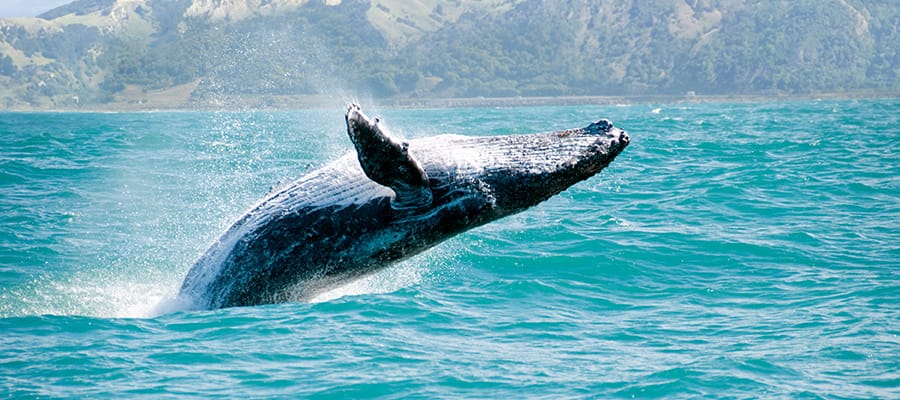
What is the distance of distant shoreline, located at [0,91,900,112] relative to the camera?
168 m

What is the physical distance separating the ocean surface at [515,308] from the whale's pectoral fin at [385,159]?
1.59m

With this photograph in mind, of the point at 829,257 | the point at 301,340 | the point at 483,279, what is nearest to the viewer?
the point at 301,340

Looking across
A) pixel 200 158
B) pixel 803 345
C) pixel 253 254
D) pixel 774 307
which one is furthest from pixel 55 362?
pixel 200 158

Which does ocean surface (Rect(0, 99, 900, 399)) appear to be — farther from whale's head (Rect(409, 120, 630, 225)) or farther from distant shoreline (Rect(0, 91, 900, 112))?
distant shoreline (Rect(0, 91, 900, 112))

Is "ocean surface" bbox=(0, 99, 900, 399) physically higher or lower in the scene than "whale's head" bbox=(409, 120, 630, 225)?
lower

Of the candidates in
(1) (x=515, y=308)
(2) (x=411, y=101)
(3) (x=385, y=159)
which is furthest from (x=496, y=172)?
(2) (x=411, y=101)

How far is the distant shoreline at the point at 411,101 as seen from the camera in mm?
168250

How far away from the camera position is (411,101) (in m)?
194

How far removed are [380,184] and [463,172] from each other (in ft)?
2.31

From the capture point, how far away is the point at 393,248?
24.8ft

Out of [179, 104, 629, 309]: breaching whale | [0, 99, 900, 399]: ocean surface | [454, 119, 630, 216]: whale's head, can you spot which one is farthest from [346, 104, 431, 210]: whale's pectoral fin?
[0, 99, 900, 399]: ocean surface

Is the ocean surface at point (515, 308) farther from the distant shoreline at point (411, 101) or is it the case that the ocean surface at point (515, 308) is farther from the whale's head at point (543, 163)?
the distant shoreline at point (411, 101)

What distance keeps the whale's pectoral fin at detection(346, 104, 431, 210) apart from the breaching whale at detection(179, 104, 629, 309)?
0.12ft

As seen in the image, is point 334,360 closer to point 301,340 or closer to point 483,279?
point 301,340
